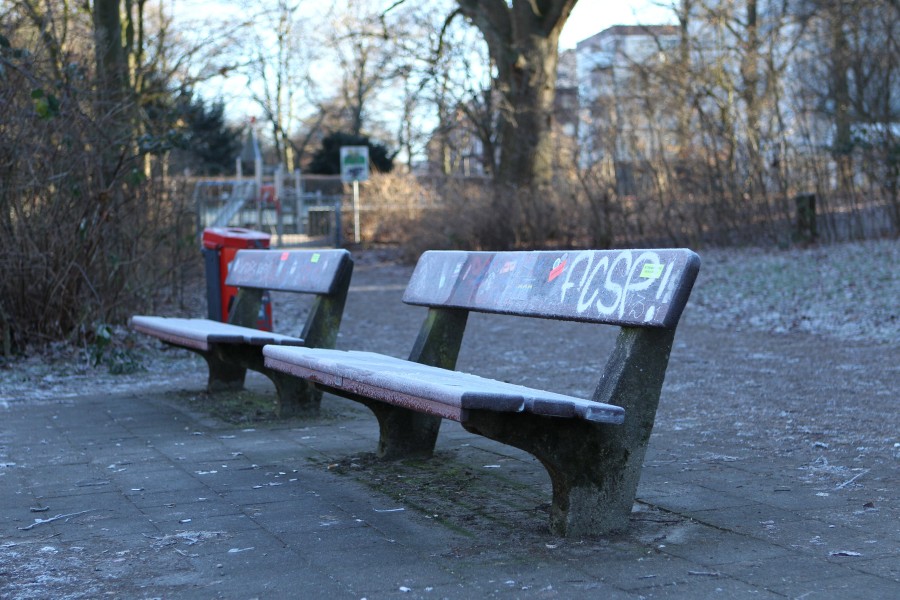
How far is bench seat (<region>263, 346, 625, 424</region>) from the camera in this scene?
317 cm

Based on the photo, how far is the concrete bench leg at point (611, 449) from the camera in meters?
3.52

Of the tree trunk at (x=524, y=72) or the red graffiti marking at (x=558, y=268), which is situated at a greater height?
the tree trunk at (x=524, y=72)

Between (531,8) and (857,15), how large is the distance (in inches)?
237

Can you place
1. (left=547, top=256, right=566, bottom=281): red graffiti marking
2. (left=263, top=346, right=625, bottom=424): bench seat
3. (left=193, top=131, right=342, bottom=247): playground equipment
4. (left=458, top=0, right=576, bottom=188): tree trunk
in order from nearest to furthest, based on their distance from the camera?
1. (left=263, top=346, right=625, bottom=424): bench seat
2. (left=547, top=256, right=566, bottom=281): red graffiti marking
3. (left=193, top=131, right=342, bottom=247): playground equipment
4. (left=458, top=0, right=576, bottom=188): tree trunk

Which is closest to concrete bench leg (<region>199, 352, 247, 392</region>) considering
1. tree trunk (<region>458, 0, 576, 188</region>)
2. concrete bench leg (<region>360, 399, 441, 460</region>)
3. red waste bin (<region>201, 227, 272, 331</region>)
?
red waste bin (<region>201, 227, 272, 331</region>)

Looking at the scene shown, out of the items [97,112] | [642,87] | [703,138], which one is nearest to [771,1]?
[642,87]

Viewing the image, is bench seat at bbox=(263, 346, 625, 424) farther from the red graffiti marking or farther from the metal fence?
the metal fence

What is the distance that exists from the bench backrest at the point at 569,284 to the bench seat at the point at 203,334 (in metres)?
1.00

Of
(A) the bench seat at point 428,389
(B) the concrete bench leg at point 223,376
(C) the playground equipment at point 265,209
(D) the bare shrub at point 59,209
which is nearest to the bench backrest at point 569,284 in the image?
(A) the bench seat at point 428,389

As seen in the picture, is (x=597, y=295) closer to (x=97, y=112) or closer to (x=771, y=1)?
(x=97, y=112)

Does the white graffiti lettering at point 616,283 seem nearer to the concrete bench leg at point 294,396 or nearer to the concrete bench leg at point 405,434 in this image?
the concrete bench leg at point 405,434

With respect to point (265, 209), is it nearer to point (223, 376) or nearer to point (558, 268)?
point (223, 376)

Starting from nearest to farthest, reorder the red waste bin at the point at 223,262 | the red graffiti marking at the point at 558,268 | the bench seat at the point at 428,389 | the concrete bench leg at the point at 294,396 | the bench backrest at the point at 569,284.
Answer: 1. the bench seat at the point at 428,389
2. the bench backrest at the point at 569,284
3. the red graffiti marking at the point at 558,268
4. the concrete bench leg at the point at 294,396
5. the red waste bin at the point at 223,262

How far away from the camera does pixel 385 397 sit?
3771 mm
